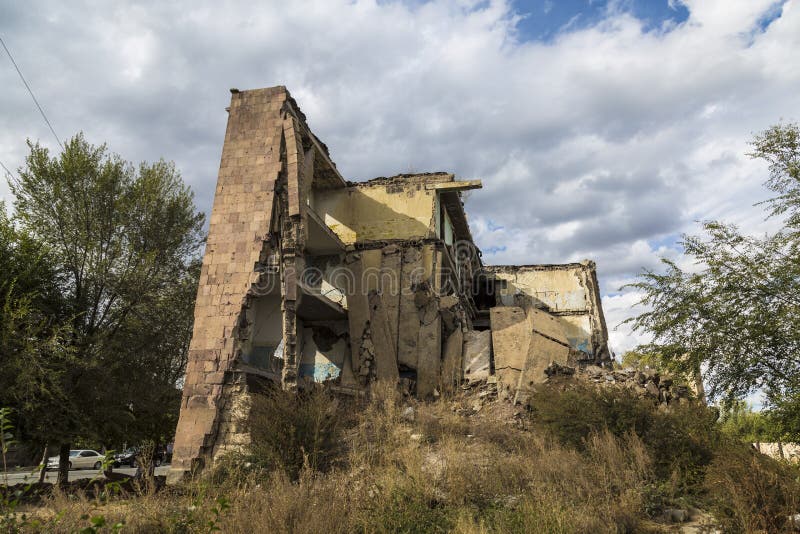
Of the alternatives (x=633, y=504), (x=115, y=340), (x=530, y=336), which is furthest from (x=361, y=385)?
(x=633, y=504)

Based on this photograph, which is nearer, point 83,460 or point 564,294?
point 564,294

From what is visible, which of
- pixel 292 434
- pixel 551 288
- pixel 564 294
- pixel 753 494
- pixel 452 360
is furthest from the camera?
pixel 551 288

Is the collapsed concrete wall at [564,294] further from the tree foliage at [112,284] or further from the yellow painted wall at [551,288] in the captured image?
the tree foliage at [112,284]

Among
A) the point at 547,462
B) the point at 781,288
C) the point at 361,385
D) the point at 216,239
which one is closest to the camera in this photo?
the point at 547,462

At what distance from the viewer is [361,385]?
14445 millimetres

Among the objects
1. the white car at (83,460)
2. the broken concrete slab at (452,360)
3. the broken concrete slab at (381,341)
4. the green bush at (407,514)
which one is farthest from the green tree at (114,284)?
the white car at (83,460)

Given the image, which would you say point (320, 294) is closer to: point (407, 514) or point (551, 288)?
point (407, 514)

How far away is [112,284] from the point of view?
1423cm

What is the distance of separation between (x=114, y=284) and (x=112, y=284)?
0.16ft

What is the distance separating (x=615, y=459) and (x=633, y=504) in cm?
139

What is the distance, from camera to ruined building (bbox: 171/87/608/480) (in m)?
11.5

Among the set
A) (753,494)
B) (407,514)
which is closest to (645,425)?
(753,494)

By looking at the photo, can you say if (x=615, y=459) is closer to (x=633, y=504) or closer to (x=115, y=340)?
(x=633, y=504)

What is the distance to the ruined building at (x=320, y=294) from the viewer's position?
454 inches
